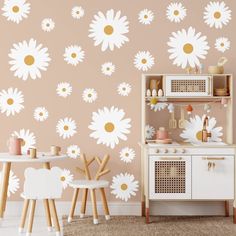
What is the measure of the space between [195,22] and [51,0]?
1.52m

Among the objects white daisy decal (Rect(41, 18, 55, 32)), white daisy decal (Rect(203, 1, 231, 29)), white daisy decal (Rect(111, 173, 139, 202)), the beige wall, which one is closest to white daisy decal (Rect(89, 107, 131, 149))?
the beige wall

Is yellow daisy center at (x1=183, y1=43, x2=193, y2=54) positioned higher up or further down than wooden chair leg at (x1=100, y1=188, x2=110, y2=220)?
higher up

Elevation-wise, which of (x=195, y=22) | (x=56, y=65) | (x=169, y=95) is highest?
(x=195, y=22)

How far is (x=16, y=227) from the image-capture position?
15.6ft

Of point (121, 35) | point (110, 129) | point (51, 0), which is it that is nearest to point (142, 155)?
point (110, 129)

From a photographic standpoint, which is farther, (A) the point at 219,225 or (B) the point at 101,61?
(B) the point at 101,61

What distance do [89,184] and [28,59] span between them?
1504mm

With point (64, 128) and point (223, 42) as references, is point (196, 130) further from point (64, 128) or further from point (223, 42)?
point (64, 128)

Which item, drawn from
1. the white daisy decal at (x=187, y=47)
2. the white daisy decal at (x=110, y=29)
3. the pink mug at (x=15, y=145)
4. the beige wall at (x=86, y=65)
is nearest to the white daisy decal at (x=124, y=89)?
the beige wall at (x=86, y=65)

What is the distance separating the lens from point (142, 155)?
17.4 ft

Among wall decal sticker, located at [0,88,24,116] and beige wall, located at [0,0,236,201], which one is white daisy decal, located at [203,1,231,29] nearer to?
beige wall, located at [0,0,236,201]

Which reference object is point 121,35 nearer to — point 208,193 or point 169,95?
point 169,95

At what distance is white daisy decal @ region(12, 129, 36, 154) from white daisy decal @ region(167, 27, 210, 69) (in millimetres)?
1677

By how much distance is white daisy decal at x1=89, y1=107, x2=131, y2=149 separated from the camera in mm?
5352
